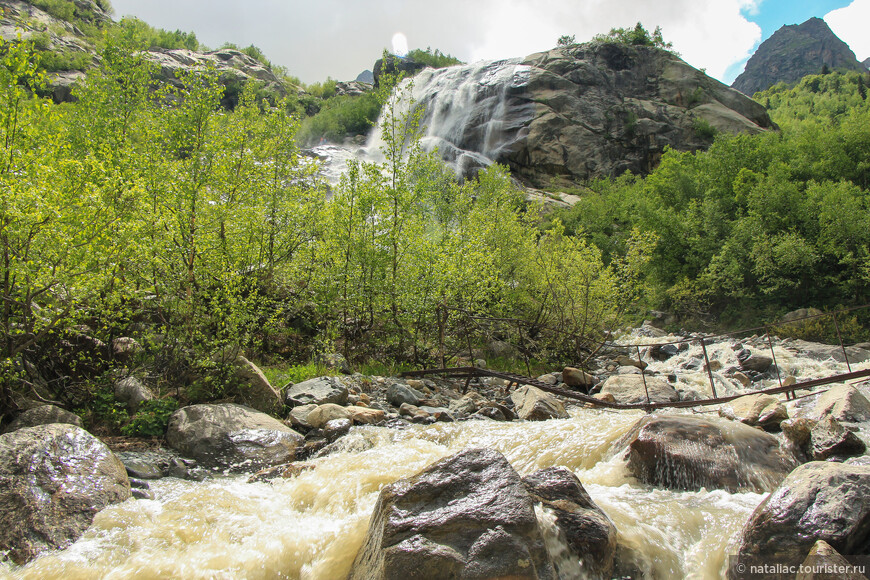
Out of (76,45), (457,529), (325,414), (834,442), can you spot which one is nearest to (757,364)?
(834,442)

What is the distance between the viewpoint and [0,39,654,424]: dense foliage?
6250 mm

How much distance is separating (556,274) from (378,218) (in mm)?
7273

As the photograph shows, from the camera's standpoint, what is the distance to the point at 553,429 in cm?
793

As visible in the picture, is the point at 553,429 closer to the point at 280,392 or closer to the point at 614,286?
the point at 280,392

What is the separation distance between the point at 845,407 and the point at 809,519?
4772 mm

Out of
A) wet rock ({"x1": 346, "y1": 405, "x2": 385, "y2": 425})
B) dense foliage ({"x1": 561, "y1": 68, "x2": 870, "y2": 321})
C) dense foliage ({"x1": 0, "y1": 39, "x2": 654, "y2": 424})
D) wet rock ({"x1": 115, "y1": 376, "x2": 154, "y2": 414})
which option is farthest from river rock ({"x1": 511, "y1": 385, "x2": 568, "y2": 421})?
dense foliage ({"x1": 561, "y1": 68, "x2": 870, "y2": 321})

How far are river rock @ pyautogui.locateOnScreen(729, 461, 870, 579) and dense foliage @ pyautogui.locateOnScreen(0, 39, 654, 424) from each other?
770cm

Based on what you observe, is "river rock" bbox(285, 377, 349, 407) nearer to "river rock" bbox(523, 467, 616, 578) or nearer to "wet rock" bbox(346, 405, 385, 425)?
"wet rock" bbox(346, 405, 385, 425)

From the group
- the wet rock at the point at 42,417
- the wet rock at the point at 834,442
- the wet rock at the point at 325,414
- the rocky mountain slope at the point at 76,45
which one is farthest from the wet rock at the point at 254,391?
the rocky mountain slope at the point at 76,45

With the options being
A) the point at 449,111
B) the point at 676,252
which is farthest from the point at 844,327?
the point at 449,111

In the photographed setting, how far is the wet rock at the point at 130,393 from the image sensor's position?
7.51 metres

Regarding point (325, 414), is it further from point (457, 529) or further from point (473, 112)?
point (473, 112)

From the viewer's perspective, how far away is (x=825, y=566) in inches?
128

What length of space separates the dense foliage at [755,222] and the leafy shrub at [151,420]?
17631mm
